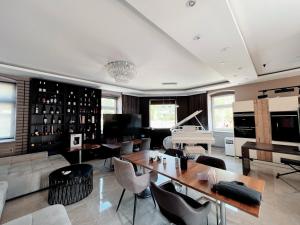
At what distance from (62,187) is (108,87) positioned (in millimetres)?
3981

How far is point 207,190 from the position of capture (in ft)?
5.04

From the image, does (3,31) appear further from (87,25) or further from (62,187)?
(62,187)

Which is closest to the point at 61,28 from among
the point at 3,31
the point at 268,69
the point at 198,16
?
the point at 3,31

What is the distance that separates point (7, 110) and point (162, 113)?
5994 millimetres

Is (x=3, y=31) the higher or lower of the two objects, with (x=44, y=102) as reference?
higher

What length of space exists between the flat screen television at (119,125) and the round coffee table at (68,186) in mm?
2638

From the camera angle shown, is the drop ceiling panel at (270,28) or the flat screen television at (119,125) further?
the flat screen television at (119,125)

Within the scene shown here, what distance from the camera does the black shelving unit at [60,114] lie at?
437 centimetres

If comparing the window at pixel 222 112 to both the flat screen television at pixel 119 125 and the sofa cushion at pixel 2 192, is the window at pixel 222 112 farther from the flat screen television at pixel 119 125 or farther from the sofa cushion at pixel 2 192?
the sofa cushion at pixel 2 192

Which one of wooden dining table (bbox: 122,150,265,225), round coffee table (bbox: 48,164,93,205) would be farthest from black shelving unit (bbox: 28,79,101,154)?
wooden dining table (bbox: 122,150,265,225)

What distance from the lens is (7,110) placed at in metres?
4.08

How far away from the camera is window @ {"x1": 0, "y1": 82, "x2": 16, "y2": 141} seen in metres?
4.01

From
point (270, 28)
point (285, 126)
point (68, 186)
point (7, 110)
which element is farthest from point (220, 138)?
point (7, 110)

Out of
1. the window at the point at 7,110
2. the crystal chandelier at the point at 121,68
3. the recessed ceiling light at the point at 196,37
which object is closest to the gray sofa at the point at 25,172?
the window at the point at 7,110
